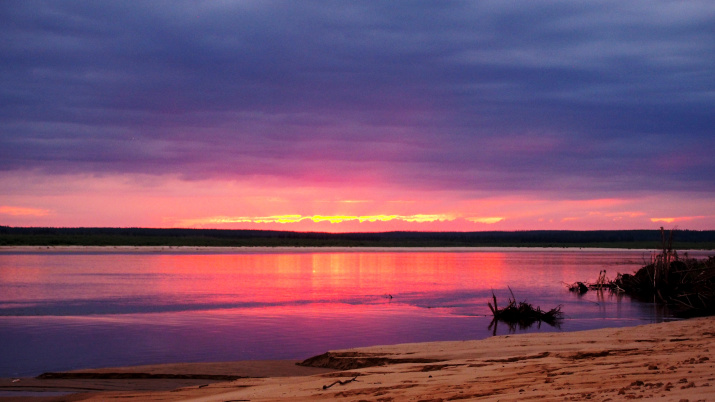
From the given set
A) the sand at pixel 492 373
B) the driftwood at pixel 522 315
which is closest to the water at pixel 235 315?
the driftwood at pixel 522 315

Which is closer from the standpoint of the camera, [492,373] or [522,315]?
[492,373]

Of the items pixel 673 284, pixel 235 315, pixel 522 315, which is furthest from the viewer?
pixel 673 284

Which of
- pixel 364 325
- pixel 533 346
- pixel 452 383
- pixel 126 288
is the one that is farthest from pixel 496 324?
pixel 126 288

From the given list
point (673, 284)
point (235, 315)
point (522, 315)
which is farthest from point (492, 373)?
point (673, 284)

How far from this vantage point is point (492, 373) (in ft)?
30.3

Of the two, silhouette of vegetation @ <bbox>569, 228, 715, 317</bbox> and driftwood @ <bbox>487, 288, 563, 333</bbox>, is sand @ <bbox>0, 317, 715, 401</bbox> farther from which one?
silhouette of vegetation @ <bbox>569, 228, 715, 317</bbox>

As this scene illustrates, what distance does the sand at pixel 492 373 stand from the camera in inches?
296

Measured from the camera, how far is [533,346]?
13.0 meters

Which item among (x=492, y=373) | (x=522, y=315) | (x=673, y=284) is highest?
(x=492, y=373)

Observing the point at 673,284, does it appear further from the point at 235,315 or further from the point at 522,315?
the point at 235,315

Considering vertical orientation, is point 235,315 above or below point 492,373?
below

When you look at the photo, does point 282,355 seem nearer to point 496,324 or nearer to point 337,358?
point 337,358

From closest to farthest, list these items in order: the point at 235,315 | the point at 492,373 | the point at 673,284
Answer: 1. the point at 492,373
2. the point at 235,315
3. the point at 673,284

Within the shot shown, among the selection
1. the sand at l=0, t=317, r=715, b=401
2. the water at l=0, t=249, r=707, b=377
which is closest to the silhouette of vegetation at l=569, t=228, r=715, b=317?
the water at l=0, t=249, r=707, b=377
